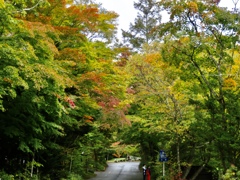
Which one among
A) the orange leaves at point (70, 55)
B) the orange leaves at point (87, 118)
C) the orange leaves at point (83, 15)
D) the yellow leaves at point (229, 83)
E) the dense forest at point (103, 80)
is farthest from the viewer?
the orange leaves at point (87, 118)

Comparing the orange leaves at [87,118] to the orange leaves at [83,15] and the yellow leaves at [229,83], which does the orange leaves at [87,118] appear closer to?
the orange leaves at [83,15]

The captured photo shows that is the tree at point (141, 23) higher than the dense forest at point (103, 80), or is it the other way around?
the tree at point (141, 23)

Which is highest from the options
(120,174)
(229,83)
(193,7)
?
(193,7)

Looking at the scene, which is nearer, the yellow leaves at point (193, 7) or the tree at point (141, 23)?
the yellow leaves at point (193, 7)

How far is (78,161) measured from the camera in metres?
23.1

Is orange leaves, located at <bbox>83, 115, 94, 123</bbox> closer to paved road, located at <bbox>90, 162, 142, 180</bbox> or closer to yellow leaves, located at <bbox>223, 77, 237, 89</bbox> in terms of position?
yellow leaves, located at <bbox>223, 77, 237, 89</bbox>

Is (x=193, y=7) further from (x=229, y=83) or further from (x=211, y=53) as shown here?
(x=229, y=83)

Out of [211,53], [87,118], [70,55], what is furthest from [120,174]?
[211,53]

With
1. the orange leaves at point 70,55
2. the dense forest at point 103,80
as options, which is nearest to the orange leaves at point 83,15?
the dense forest at point 103,80

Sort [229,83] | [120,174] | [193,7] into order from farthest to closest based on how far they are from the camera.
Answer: [120,174], [229,83], [193,7]

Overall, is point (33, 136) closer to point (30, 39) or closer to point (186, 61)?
point (30, 39)

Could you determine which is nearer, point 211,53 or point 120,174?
point 211,53

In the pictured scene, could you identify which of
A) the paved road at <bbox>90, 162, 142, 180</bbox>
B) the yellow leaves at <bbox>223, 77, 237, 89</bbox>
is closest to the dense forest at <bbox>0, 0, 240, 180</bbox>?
the yellow leaves at <bbox>223, 77, 237, 89</bbox>

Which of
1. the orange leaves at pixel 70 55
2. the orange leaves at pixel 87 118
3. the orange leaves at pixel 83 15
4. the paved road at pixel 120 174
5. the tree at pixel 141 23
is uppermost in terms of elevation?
the tree at pixel 141 23
